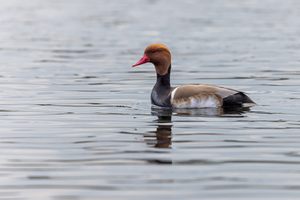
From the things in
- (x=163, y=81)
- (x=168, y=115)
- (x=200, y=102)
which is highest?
(x=163, y=81)

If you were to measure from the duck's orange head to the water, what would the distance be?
755 mm

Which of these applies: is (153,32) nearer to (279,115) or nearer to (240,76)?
(240,76)

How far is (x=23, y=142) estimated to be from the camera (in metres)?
13.8

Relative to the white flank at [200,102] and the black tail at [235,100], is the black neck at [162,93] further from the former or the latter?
the black tail at [235,100]

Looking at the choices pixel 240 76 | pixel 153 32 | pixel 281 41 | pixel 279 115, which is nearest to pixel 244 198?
pixel 279 115

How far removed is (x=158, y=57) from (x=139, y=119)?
255 centimetres

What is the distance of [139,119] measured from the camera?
53.9 ft

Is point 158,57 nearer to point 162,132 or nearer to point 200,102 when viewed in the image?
point 200,102

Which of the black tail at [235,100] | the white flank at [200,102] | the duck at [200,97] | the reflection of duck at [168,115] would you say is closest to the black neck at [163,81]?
the duck at [200,97]

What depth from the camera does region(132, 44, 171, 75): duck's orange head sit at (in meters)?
18.6

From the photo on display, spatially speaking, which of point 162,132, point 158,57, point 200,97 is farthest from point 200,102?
point 162,132

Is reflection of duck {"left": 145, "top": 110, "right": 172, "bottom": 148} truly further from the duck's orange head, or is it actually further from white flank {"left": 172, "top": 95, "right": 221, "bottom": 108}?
the duck's orange head

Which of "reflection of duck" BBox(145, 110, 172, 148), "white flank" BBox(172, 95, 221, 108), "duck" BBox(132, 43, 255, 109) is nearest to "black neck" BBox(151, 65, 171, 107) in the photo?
"duck" BBox(132, 43, 255, 109)

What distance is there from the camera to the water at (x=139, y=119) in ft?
36.1
